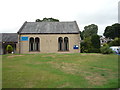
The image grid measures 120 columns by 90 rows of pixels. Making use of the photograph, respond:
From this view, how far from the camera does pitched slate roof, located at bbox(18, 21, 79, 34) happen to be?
28641mm

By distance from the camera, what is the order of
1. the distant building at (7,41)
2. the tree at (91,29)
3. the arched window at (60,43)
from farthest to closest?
the tree at (91,29)
the distant building at (7,41)
the arched window at (60,43)

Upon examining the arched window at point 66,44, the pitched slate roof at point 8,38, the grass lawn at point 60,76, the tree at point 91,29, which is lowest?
the grass lawn at point 60,76

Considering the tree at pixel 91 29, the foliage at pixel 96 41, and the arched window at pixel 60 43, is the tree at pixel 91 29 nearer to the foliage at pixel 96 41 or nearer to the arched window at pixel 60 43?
Result: the foliage at pixel 96 41

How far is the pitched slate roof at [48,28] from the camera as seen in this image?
2864 cm

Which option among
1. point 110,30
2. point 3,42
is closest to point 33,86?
point 3,42

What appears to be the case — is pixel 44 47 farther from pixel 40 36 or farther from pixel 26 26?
pixel 26 26

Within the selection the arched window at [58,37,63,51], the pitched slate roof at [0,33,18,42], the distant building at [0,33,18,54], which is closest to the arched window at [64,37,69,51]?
the arched window at [58,37,63,51]

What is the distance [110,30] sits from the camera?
63.2m

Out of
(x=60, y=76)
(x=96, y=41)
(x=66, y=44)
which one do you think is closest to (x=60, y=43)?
(x=66, y=44)

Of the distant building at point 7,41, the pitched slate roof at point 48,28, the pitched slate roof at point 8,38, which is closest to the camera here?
the pitched slate roof at point 48,28

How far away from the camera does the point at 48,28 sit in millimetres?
29859

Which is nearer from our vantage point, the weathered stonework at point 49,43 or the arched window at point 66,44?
the weathered stonework at point 49,43

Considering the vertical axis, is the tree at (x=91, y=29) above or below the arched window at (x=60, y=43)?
above

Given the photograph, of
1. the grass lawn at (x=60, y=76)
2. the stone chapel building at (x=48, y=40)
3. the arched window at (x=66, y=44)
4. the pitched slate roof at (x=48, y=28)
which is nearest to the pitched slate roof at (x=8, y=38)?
the stone chapel building at (x=48, y=40)
